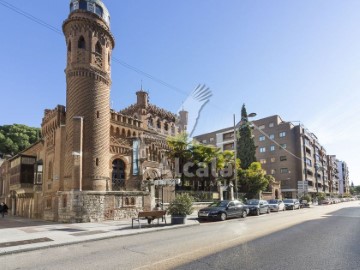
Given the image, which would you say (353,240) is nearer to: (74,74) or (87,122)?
(87,122)

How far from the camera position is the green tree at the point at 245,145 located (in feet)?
183

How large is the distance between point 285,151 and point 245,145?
25604 mm

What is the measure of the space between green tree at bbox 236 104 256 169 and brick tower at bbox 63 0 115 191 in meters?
34.9

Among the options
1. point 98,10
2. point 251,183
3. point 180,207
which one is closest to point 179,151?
point 251,183

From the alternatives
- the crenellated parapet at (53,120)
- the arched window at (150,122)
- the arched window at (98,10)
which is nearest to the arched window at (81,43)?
Answer: the arched window at (98,10)

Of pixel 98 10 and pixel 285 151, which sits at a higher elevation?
pixel 98 10

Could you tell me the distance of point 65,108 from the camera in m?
25.1

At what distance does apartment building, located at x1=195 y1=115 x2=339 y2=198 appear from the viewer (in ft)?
249

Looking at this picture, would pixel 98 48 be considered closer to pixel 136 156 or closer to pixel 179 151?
pixel 136 156

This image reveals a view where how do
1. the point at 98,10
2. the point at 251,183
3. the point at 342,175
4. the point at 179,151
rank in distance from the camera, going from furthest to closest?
the point at 342,175 → the point at 251,183 → the point at 179,151 → the point at 98,10

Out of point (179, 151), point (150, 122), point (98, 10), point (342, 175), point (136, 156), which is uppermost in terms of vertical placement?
point (98, 10)

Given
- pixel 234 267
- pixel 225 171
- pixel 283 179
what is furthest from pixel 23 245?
pixel 283 179

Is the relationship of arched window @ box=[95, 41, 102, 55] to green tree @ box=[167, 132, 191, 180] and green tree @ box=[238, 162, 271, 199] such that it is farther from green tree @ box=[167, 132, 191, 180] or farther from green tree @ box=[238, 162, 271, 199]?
green tree @ box=[238, 162, 271, 199]

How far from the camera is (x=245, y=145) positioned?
56438 millimetres
